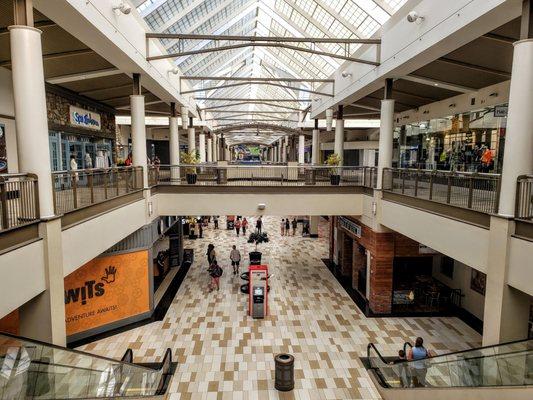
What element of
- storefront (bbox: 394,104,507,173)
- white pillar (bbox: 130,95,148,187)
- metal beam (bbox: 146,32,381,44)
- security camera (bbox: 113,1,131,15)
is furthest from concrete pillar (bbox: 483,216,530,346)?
white pillar (bbox: 130,95,148,187)

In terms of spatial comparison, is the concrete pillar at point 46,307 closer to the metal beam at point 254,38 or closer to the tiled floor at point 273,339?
the tiled floor at point 273,339

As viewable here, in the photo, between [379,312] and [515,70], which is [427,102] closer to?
[379,312]

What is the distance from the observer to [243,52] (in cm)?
2647

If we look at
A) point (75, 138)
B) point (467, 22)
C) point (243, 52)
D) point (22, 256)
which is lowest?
point (22, 256)

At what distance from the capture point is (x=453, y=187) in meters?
8.64

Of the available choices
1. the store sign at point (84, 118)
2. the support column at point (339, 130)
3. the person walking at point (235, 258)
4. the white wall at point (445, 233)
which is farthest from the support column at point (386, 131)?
the store sign at point (84, 118)

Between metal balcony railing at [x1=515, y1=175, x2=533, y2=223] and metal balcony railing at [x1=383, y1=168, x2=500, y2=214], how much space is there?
474 mm

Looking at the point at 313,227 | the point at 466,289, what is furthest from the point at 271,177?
the point at 313,227

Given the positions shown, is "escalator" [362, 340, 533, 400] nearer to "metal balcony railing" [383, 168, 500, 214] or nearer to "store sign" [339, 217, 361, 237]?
"metal balcony railing" [383, 168, 500, 214]

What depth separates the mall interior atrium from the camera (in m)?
6.05

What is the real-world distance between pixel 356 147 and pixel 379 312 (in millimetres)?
22934

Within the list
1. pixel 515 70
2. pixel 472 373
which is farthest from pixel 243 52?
pixel 472 373

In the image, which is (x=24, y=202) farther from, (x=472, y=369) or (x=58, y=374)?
(x=472, y=369)

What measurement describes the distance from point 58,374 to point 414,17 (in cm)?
1051
